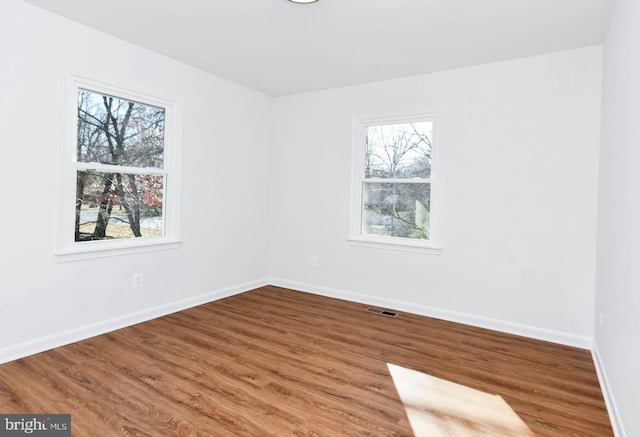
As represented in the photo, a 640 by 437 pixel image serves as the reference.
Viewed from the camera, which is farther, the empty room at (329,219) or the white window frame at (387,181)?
the white window frame at (387,181)

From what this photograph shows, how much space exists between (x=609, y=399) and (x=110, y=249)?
3761 mm

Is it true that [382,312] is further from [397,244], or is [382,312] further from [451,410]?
[451,410]

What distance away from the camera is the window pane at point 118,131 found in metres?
3.17

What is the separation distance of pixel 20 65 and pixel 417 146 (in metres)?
3.47

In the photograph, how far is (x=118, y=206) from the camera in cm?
346

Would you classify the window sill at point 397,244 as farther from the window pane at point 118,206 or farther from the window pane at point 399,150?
the window pane at point 118,206

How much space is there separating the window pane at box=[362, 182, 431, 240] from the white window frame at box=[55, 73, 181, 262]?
211 cm

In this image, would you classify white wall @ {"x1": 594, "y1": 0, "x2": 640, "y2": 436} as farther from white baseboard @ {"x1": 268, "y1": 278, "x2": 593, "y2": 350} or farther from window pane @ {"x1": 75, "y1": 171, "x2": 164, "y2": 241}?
window pane @ {"x1": 75, "y1": 171, "x2": 164, "y2": 241}

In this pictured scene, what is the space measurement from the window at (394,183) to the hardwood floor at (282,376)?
3.17 feet

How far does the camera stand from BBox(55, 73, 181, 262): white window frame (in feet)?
9.74

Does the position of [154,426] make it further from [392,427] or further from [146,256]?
[146,256]

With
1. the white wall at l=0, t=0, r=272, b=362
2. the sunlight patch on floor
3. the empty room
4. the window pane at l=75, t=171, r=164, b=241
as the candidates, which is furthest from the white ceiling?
the sunlight patch on floor

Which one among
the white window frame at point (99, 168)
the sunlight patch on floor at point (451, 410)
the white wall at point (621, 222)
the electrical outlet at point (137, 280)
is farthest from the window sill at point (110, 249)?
the white wall at point (621, 222)

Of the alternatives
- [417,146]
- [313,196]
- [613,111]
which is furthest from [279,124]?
[613,111]
